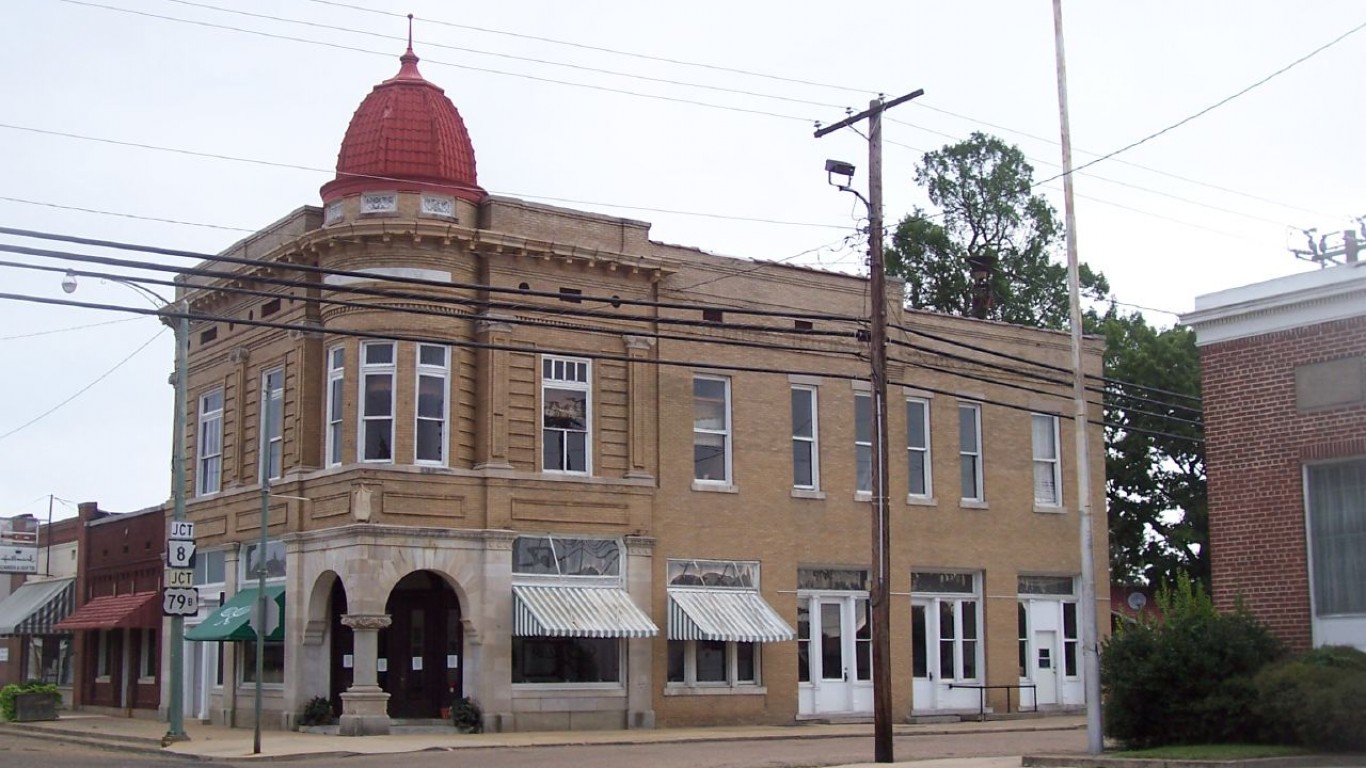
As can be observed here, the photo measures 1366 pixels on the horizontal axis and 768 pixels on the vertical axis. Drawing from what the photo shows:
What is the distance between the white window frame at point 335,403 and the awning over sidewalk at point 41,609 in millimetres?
Result: 18436

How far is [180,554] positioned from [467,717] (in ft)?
21.0

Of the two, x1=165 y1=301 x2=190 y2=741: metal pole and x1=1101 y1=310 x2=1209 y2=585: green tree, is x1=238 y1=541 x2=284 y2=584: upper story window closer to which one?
x1=165 y1=301 x2=190 y2=741: metal pole

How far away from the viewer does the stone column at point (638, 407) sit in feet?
113

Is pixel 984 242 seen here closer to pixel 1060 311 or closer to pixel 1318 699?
pixel 1060 311

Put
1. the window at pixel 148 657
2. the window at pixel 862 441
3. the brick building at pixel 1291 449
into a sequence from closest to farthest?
the brick building at pixel 1291 449
the window at pixel 862 441
the window at pixel 148 657

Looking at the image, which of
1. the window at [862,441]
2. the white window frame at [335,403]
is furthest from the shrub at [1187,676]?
the white window frame at [335,403]

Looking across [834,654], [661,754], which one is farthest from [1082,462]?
[834,654]

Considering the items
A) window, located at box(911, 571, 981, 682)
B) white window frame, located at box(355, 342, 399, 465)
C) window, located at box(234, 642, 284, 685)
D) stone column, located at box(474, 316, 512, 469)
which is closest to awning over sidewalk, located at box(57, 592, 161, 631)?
window, located at box(234, 642, 284, 685)

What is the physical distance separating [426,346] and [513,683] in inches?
277

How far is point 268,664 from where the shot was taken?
34625 mm

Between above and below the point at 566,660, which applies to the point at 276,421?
above

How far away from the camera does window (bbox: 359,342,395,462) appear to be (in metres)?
32.0

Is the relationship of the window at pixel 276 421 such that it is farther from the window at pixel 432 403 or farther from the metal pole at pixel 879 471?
the metal pole at pixel 879 471

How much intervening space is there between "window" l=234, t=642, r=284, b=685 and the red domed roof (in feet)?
31.5
